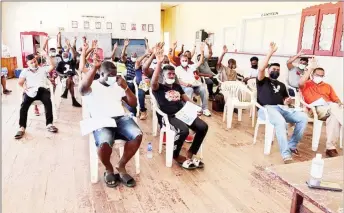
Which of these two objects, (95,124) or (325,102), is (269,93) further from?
(95,124)

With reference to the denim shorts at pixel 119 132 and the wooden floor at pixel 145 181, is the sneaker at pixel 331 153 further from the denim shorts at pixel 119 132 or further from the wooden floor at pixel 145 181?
the denim shorts at pixel 119 132

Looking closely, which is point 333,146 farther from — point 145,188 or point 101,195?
point 101,195

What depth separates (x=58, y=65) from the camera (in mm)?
5633

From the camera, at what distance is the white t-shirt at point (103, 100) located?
8.30ft

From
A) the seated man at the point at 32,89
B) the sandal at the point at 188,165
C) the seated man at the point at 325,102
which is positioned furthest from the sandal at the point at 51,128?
the seated man at the point at 325,102

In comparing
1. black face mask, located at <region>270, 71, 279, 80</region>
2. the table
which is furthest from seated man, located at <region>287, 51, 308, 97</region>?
the table

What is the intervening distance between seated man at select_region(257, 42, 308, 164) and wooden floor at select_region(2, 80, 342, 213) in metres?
0.22

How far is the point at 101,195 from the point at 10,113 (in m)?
3.51

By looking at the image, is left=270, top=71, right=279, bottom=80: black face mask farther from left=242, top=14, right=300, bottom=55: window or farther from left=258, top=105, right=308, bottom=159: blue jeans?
left=242, top=14, right=300, bottom=55: window

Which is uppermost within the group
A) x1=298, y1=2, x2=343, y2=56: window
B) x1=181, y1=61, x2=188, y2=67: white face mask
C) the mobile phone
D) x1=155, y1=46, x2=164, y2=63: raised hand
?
x1=298, y1=2, x2=343, y2=56: window

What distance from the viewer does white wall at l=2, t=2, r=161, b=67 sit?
9844mm

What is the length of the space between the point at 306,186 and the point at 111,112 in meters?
1.75

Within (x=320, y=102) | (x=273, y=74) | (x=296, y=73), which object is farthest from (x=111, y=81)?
(x=296, y=73)

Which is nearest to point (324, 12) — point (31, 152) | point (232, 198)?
point (232, 198)
